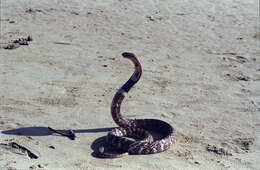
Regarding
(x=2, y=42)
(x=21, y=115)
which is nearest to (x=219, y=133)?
(x=21, y=115)

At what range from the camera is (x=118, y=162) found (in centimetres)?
698

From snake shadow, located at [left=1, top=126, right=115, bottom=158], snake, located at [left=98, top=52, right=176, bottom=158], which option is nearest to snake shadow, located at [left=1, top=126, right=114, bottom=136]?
snake shadow, located at [left=1, top=126, right=115, bottom=158]

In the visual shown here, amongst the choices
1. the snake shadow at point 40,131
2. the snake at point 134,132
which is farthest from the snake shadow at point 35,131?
the snake at point 134,132

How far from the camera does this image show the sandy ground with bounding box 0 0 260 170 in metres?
7.34

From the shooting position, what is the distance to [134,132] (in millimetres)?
8000

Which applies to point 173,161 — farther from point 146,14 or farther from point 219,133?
point 146,14

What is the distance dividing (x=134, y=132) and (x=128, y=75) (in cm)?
248

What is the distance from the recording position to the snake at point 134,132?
23.8 ft

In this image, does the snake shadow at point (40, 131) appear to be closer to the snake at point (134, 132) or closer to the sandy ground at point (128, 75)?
the sandy ground at point (128, 75)

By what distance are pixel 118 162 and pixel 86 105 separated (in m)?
2.04

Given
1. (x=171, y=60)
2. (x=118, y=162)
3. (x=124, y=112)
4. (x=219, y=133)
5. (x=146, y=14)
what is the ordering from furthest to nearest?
(x=146, y=14)
(x=171, y=60)
(x=124, y=112)
(x=219, y=133)
(x=118, y=162)

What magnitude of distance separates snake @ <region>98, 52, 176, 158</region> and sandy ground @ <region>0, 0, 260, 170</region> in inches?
5.0

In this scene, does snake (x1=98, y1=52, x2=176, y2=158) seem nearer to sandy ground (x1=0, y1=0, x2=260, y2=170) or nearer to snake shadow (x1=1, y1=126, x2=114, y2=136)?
sandy ground (x1=0, y1=0, x2=260, y2=170)

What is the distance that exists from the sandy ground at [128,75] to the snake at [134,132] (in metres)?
0.13
